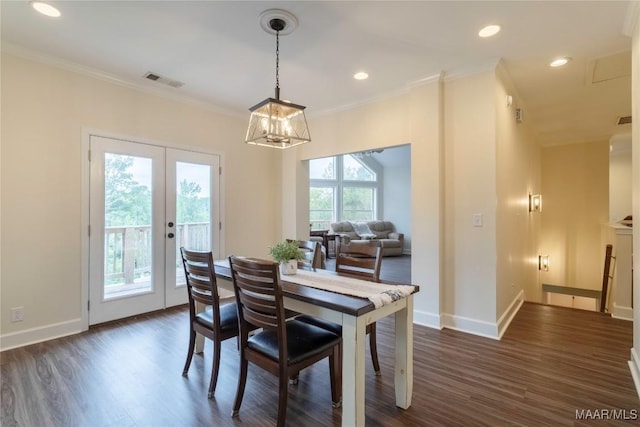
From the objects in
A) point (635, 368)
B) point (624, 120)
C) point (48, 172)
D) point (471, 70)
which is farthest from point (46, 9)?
point (624, 120)

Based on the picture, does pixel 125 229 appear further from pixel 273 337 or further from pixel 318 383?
pixel 318 383

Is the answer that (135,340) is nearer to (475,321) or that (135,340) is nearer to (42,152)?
(42,152)

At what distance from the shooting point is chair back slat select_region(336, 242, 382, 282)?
2.38m

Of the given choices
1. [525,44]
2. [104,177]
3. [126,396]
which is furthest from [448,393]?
[104,177]

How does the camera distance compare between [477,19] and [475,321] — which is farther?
[475,321]

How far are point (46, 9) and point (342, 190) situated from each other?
8.36 meters

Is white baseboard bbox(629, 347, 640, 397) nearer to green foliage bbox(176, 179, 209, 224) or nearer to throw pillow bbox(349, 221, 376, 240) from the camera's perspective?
green foliage bbox(176, 179, 209, 224)

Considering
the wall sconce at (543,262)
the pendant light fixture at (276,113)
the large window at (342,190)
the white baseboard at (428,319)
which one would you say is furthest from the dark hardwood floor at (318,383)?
the large window at (342,190)

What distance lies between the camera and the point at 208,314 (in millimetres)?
2379

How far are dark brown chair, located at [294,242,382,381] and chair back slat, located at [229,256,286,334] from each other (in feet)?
1.87

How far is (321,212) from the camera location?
9.87 metres

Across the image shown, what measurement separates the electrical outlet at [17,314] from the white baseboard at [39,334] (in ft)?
0.40

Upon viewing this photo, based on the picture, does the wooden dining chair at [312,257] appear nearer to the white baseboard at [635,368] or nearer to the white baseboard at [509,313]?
the white baseboard at [509,313]

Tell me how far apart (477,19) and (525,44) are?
72cm
